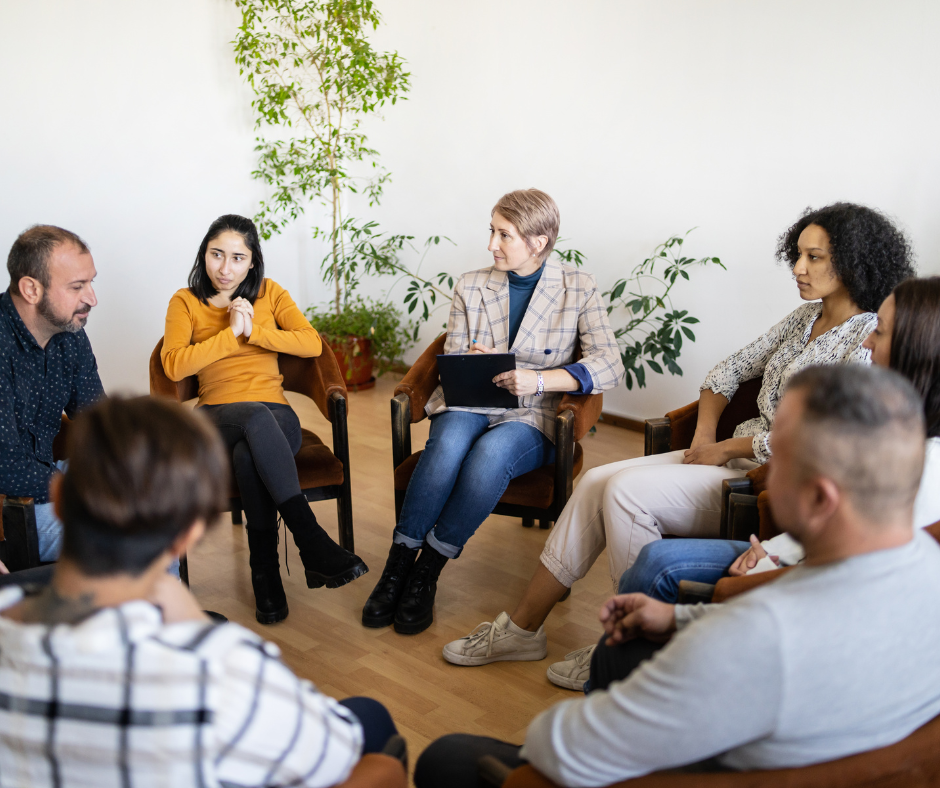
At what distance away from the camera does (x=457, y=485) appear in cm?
248

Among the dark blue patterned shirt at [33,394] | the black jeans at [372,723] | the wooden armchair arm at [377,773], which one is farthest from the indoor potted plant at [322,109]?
the wooden armchair arm at [377,773]

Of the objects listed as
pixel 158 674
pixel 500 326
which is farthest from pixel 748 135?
pixel 158 674

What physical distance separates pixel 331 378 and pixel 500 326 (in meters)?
0.65

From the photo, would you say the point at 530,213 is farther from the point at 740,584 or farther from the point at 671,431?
the point at 740,584

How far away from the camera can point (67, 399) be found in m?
2.32

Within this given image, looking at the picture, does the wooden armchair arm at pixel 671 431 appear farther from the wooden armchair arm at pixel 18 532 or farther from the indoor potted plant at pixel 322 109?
the indoor potted plant at pixel 322 109

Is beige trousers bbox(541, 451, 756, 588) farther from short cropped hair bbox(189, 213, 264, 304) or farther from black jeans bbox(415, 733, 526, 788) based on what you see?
short cropped hair bbox(189, 213, 264, 304)

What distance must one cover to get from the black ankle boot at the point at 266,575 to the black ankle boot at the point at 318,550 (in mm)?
122

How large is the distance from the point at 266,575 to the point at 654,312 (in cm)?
259

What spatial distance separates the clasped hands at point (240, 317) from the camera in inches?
106

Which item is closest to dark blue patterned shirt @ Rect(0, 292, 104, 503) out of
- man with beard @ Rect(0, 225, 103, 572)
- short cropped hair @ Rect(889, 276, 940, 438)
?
man with beard @ Rect(0, 225, 103, 572)

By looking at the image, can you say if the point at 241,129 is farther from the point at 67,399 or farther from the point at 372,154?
the point at 67,399

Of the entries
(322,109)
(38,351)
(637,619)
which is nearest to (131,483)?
(637,619)

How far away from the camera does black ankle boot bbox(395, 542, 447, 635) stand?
2.43 metres
